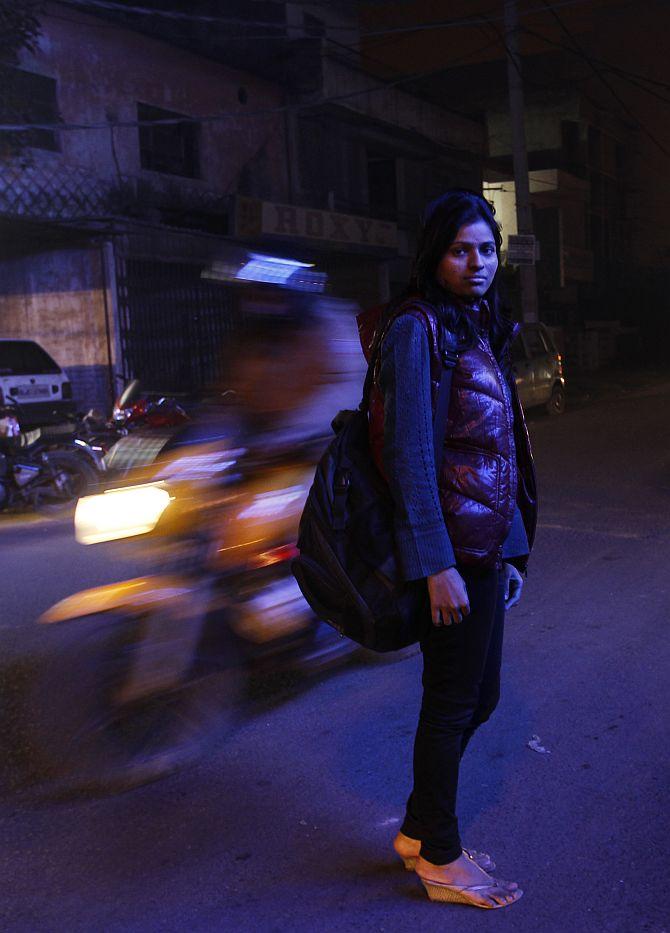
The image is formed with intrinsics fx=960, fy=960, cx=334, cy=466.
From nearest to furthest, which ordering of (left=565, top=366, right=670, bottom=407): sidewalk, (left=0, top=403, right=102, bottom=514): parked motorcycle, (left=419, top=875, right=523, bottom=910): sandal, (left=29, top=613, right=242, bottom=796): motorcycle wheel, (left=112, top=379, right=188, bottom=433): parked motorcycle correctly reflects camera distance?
(left=419, top=875, right=523, bottom=910): sandal
(left=29, top=613, right=242, bottom=796): motorcycle wheel
(left=0, top=403, right=102, bottom=514): parked motorcycle
(left=112, top=379, right=188, bottom=433): parked motorcycle
(left=565, top=366, right=670, bottom=407): sidewalk

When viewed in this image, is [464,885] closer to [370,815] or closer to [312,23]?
[370,815]

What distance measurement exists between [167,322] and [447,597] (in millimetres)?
15510

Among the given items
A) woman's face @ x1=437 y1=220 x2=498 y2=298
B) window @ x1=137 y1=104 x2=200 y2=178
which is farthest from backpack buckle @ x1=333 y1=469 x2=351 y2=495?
window @ x1=137 y1=104 x2=200 y2=178

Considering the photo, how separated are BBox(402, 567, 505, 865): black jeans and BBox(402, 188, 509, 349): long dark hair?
2.20ft

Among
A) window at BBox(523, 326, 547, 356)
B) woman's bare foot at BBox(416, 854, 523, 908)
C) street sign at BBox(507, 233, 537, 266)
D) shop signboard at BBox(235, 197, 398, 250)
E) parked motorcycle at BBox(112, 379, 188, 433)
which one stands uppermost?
shop signboard at BBox(235, 197, 398, 250)

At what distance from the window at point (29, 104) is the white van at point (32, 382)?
10.3 feet

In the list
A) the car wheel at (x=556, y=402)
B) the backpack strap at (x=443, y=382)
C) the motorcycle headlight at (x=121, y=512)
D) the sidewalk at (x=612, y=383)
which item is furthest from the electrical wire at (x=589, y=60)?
the backpack strap at (x=443, y=382)

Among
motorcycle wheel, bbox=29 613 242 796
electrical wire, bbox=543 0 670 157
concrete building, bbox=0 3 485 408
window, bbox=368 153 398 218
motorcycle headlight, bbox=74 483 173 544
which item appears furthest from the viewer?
window, bbox=368 153 398 218

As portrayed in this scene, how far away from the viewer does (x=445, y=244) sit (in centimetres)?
259

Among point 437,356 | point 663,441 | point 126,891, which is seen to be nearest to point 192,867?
point 126,891

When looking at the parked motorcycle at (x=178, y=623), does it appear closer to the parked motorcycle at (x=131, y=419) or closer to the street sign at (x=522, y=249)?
the parked motorcycle at (x=131, y=419)

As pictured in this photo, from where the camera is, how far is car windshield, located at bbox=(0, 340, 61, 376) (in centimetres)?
1396

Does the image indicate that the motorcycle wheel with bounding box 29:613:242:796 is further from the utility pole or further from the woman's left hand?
the utility pole

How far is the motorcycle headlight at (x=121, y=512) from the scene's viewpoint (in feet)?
14.9
